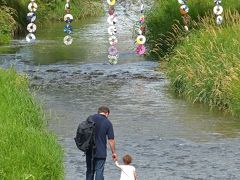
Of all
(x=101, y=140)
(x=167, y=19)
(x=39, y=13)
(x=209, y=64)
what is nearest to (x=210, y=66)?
(x=209, y=64)

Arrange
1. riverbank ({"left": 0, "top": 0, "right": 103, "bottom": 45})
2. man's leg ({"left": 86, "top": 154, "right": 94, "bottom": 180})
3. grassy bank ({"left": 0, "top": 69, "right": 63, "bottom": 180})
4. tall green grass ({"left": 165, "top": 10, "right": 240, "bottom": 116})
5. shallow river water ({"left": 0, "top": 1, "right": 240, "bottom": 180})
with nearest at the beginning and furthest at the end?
1. grassy bank ({"left": 0, "top": 69, "right": 63, "bottom": 180})
2. man's leg ({"left": 86, "top": 154, "right": 94, "bottom": 180})
3. shallow river water ({"left": 0, "top": 1, "right": 240, "bottom": 180})
4. tall green grass ({"left": 165, "top": 10, "right": 240, "bottom": 116})
5. riverbank ({"left": 0, "top": 0, "right": 103, "bottom": 45})

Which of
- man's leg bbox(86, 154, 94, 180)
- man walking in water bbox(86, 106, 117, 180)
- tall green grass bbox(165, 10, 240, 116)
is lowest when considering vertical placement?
man's leg bbox(86, 154, 94, 180)

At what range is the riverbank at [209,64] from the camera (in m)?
21.9

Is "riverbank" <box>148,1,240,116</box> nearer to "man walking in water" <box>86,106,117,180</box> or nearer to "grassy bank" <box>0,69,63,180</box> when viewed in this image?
"grassy bank" <box>0,69,63,180</box>

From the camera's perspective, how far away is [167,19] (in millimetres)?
31109

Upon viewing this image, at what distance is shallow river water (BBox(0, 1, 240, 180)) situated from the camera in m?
16.4

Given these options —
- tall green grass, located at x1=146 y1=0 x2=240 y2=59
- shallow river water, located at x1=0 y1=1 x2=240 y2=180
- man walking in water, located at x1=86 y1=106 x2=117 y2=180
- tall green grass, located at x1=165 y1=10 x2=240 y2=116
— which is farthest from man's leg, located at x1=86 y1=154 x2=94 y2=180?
tall green grass, located at x1=146 y1=0 x2=240 y2=59

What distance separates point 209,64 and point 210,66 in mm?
155

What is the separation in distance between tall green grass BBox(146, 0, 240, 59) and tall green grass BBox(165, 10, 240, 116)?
2.99m

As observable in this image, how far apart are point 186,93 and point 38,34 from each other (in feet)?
66.2

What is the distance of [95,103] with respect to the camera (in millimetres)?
23859

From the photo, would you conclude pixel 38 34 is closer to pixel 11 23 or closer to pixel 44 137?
pixel 11 23

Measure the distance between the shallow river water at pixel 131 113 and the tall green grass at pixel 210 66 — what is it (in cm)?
43

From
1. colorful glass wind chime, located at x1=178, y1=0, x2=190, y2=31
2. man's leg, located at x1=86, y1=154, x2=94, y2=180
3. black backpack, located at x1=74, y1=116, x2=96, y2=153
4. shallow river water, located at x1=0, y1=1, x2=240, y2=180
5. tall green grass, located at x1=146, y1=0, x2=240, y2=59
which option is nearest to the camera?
Answer: black backpack, located at x1=74, y1=116, x2=96, y2=153
